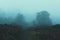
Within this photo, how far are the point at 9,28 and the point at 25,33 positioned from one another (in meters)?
0.70

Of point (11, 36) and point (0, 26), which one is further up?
point (0, 26)

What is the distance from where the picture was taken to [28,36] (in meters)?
6.62

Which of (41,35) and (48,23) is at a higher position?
(48,23)

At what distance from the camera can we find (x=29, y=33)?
21.8ft

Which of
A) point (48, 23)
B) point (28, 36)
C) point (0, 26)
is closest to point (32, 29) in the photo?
point (28, 36)

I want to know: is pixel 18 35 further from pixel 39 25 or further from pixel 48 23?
pixel 48 23

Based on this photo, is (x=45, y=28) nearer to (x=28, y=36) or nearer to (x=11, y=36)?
(x=28, y=36)

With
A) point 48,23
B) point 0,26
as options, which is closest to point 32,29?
point 48,23

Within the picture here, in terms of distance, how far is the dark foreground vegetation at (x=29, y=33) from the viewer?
656cm

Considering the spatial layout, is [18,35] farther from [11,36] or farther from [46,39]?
[46,39]

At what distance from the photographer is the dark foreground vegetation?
656cm

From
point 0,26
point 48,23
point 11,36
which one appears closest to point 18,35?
point 11,36

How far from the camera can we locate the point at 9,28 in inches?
265

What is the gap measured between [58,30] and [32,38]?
112 cm
